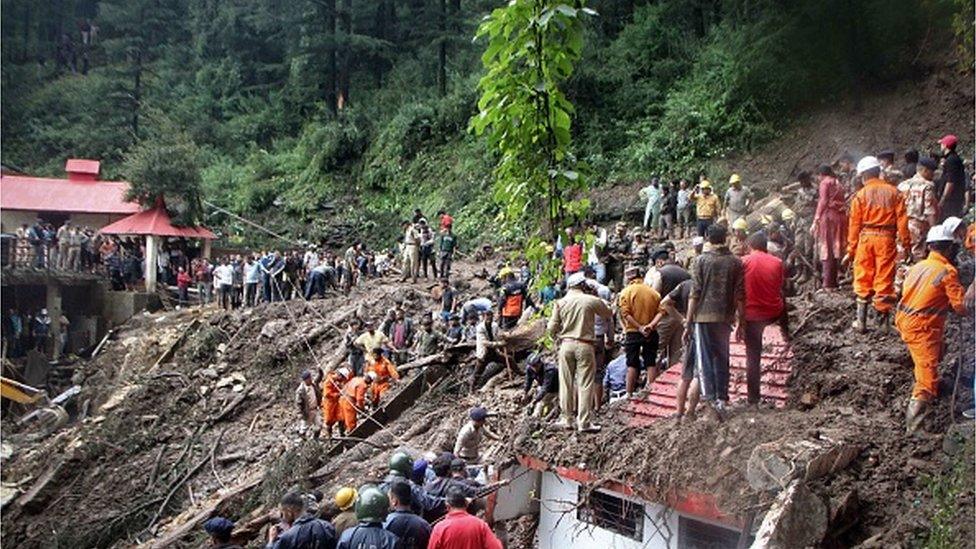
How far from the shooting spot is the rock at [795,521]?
587 cm

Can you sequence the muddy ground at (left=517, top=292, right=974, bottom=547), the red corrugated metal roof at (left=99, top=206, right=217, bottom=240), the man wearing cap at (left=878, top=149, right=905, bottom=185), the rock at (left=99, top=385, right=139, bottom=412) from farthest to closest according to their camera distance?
the red corrugated metal roof at (left=99, top=206, right=217, bottom=240)
the rock at (left=99, top=385, right=139, bottom=412)
the man wearing cap at (left=878, top=149, right=905, bottom=185)
the muddy ground at (left=517, top=292, right=974, bottom=547)

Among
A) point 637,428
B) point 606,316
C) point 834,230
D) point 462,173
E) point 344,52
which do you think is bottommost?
point 637,428

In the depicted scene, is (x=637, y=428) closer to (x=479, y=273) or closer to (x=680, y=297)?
(x=680, y=297)

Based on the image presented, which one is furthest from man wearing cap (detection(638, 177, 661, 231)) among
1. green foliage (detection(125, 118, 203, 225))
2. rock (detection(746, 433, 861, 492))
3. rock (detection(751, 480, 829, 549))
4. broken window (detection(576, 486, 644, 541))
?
green foliage (detection(125, 118, 203, 225))

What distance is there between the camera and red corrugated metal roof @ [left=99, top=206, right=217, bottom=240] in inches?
1139

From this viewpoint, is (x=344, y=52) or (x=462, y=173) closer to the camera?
(x=462, y=173)

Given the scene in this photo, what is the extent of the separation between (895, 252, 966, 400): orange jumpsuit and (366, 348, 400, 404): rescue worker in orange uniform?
32.8ft

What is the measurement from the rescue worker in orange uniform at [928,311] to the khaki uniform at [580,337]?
314 cm

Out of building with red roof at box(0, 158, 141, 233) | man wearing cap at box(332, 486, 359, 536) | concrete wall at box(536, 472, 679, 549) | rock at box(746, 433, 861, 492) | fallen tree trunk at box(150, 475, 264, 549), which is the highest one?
building with red roof at box(0, 158, 141, 233)

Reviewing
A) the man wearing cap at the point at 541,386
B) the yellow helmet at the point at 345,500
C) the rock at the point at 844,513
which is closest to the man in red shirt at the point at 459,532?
the yellow helmet at the point at 345,500

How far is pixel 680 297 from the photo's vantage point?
30.7 ft

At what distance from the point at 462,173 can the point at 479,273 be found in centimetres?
1078

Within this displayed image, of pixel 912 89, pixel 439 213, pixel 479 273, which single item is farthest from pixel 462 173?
pixel 912 89

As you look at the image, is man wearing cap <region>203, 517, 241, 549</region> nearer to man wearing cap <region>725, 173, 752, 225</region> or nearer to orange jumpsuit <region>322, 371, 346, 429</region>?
orange jumpsuit <region>322, 371, 346, 429</region>
